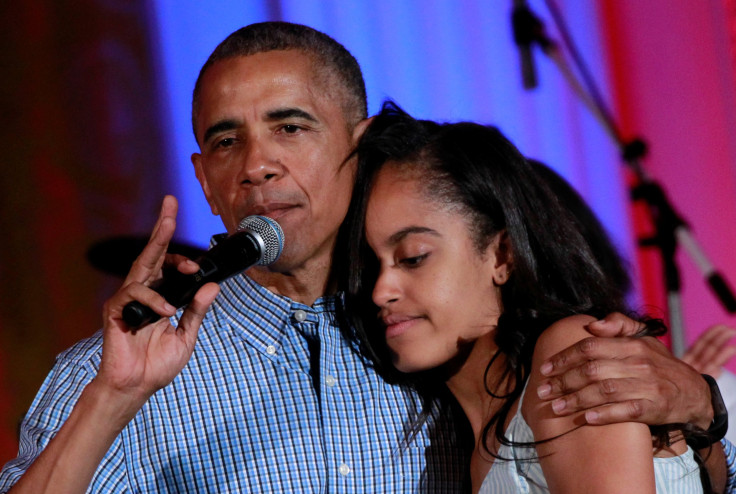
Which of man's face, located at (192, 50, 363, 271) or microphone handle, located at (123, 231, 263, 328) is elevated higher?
man's face, located at (192, 50, 363, 271)

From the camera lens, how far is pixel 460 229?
191 cm

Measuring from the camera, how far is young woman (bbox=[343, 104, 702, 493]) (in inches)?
71.2

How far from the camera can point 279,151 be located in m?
2.05

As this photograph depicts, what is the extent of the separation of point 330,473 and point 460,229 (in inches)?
22.9

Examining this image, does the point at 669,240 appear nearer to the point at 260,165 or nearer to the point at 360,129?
the point at 360,129

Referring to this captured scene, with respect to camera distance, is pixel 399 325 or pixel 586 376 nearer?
pixel 586 376

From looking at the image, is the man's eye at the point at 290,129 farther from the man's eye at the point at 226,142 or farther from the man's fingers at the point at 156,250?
the man's fingers at the point at 156,250

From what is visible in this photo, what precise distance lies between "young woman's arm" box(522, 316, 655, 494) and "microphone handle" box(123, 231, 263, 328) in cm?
60

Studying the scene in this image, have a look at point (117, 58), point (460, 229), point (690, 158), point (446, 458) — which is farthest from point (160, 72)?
point (690, 158)

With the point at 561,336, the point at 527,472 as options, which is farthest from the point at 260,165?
the point at 527,472

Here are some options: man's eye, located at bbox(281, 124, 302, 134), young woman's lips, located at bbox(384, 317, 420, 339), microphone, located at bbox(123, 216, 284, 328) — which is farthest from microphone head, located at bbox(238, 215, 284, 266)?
man's eye, located at bbox(281, 124, 302, 134)

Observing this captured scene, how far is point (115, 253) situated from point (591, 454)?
5.18 ft

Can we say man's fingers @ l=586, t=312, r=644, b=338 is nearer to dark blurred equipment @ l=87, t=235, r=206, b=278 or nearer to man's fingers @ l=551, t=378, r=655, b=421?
man's fingers @ l=551, t=378, r=655, b=421

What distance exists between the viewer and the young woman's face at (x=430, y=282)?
73.9 inches
